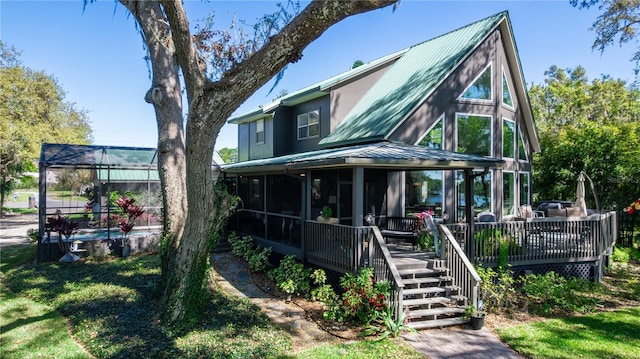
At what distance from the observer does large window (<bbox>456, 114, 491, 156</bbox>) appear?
43.1ft

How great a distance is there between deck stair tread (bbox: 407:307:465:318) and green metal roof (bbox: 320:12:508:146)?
217 inches

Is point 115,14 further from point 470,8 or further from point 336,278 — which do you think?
point 470,8

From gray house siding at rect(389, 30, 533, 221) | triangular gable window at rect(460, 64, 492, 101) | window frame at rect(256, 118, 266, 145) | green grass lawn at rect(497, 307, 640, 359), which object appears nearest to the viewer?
green grass lawn at rect(497, 307, 640, 359)

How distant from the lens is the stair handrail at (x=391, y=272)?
7.18 meters

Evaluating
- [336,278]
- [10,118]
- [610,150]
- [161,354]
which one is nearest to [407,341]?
[336,278]

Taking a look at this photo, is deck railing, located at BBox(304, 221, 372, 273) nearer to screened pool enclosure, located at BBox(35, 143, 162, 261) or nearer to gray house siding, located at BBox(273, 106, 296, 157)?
screened pool enclosure, located at BBox(35, 143, 162, 261)

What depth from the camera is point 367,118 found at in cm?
1327

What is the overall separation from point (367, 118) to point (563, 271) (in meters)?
7.58

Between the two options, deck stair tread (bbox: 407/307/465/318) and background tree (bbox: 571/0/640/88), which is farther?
background tree (bbox: 571/0/640/88)

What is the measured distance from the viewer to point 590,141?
18.0 meters

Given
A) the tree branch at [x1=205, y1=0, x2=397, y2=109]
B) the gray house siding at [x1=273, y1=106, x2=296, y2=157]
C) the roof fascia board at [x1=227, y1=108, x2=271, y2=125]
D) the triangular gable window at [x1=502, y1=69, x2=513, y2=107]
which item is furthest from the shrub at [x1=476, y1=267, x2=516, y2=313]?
the roof fascia board at [x1=227, y1=108, x2=271, y2=125]

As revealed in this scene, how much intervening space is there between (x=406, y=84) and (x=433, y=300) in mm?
8604

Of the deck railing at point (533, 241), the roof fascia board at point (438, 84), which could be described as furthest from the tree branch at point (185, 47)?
the deck railing at point (533, 241)

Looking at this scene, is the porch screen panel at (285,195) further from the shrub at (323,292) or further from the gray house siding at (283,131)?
the shrub at (323,292)
